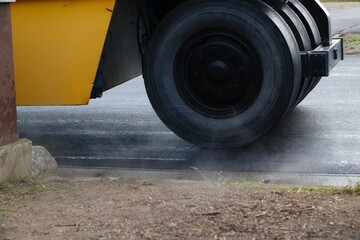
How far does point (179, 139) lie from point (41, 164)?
1.71m

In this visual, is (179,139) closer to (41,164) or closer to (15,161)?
(41,164)

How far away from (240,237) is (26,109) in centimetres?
542

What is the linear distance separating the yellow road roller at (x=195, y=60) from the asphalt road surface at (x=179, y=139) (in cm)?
26

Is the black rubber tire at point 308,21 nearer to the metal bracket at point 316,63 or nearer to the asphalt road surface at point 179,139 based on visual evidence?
the metal bracket at point 316,63

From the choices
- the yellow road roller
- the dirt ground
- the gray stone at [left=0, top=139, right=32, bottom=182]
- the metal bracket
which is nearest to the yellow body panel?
the yellow road roller

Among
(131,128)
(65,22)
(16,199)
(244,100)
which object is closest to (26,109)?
(131,128)

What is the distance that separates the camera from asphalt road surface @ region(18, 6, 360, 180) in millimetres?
6402

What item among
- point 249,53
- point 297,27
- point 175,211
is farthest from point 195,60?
point 175,211

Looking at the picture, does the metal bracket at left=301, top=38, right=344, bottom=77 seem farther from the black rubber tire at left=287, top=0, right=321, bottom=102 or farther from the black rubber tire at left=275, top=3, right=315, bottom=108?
the black rubber tire at left=287, top=0, right=321, bottom=102

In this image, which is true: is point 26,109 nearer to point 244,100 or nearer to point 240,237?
point 244,100

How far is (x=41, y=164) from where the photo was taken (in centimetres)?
584

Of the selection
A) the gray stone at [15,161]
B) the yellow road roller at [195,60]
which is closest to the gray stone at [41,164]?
the gray stone at [15,161]

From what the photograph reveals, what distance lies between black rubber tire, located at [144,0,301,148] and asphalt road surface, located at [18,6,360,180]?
9.2 inches

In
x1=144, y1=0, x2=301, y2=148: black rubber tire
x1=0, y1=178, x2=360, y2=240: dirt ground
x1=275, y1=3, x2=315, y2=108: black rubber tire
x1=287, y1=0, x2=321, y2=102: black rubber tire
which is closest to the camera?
x1=0, y1=178, x2=360, y2=240: dirt ground
